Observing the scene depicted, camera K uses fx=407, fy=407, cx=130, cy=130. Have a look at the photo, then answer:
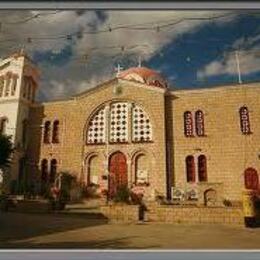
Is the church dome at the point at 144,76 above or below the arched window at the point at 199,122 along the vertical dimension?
above

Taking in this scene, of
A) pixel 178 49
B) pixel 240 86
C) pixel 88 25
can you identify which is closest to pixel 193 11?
pixel 178 49

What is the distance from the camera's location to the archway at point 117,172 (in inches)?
297

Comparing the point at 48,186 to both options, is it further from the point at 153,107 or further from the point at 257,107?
the point at 257,107

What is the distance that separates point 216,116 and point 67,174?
321cm

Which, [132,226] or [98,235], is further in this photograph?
[132,226]

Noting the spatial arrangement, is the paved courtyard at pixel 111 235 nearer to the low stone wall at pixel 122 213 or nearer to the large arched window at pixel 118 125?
the low stone wall at pixel 122 213

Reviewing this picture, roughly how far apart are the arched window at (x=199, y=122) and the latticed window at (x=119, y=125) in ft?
4.96

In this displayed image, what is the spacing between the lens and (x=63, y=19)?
5.84m

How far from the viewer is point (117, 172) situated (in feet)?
26.7

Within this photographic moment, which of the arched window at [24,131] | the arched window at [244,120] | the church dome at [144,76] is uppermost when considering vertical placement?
the church dome at [144,76]

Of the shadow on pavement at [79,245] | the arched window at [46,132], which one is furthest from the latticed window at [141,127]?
the shadow on pavement at [79,245]

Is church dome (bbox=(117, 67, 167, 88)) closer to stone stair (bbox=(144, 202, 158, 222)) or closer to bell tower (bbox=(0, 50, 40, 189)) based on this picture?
bell tower (bbox=(0, 50, 40, 189))

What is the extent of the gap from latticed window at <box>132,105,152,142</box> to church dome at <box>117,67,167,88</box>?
0.69 metres
